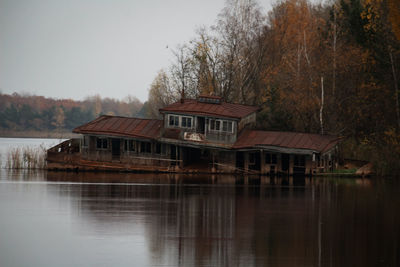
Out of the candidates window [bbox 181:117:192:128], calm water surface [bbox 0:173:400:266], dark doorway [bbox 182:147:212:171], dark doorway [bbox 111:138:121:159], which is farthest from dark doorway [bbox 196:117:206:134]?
calm water surface [bbox 0:173:400:266]

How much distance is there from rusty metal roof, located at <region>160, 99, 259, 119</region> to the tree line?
5688 millimetres

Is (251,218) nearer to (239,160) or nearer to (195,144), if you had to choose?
(195,144)

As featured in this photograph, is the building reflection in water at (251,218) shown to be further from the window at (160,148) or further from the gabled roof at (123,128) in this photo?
the window at (160,148)

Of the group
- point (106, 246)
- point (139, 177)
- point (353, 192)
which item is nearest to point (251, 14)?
point (139, 177)

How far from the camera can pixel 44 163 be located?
54.8m

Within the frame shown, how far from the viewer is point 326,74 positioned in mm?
57875

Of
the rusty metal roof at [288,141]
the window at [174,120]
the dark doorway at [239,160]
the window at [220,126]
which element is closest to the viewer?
the rusty metal roof at [288,141]

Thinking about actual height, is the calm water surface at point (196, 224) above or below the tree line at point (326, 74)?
below

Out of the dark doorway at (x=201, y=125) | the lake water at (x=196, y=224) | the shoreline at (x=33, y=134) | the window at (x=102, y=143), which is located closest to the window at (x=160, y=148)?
the dark doorway at (x=201, y=125)

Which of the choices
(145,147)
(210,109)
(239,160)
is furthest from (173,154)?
(239,160)

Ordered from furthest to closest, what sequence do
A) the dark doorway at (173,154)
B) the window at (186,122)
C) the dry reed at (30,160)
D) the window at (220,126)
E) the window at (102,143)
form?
the window at (102,143), the dry reed at (30,160), the dark doorway at (173,154), the window at (186,122), the window at (220,126)

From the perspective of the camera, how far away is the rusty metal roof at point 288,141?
1983 inches

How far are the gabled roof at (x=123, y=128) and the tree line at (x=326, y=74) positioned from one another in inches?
→ 454

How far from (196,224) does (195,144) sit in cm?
2631
